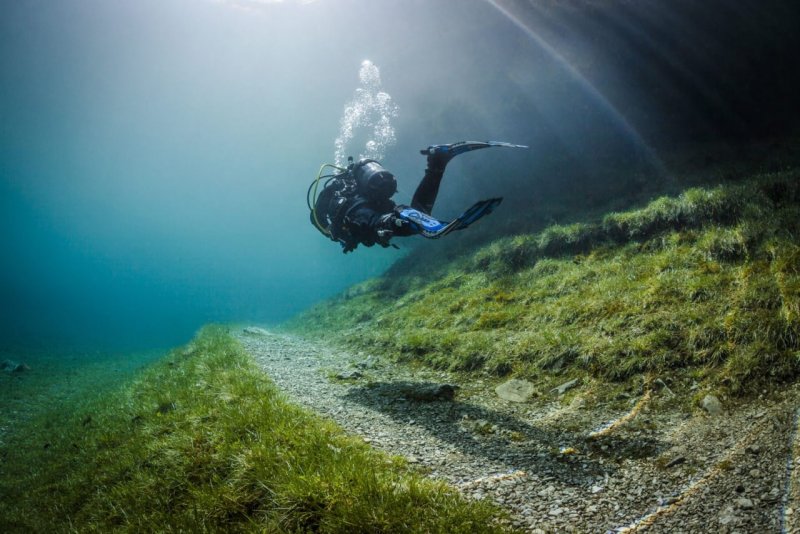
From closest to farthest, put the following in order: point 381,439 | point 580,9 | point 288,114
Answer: point 381,439 < point 580,9 < point 288,114

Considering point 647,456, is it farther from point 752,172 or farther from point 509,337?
point 752,172

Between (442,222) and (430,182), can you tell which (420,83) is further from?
(442,222)

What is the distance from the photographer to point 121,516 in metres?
4.67

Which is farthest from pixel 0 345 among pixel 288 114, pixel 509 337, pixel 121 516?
pixel 288 114

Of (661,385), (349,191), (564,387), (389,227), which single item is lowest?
(661,385)

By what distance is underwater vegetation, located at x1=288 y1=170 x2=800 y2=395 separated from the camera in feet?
18.7

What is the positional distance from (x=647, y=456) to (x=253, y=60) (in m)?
124

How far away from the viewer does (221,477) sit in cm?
450

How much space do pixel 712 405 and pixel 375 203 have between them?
679 centimetres

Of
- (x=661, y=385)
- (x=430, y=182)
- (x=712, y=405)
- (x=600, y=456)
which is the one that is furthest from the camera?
(x=430, y=182)

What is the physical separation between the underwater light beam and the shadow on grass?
14863 mm

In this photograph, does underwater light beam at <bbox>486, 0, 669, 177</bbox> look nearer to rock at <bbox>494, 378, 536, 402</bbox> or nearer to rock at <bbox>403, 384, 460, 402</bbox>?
rock at <bbox>494, 378, 536, 402</bbox>

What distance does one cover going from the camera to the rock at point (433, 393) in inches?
271

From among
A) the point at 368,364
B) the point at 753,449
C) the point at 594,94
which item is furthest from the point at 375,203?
the point at 594,94
